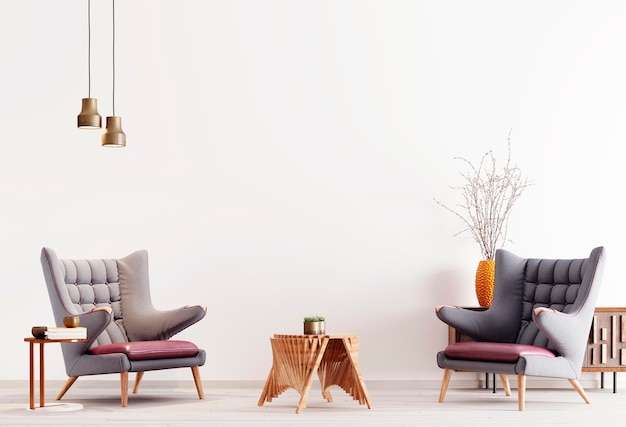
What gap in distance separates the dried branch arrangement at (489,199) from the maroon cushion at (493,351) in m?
1.12

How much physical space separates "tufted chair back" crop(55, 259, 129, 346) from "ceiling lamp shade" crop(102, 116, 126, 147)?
836mm

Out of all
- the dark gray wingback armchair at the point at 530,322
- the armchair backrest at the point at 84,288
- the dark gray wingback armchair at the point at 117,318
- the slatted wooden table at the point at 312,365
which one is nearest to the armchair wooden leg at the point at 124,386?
the dark gray wingback armchair at the point at 117,318

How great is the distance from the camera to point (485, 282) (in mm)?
6418

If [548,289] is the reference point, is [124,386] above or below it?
below

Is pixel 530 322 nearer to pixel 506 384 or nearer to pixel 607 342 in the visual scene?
pixel 506 384

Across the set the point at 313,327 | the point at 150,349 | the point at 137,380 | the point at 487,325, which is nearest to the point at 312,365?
the point at 313,327

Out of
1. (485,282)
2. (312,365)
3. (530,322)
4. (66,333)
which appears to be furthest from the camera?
(485,282)

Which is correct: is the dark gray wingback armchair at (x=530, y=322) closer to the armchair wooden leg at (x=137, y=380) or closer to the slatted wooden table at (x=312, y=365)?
the slatted wooden table at (x=312, y=365)

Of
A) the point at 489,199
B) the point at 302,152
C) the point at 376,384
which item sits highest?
the point at 302,152

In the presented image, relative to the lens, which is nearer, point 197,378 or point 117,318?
point 197,378

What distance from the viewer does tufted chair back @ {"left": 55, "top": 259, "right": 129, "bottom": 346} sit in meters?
6.08

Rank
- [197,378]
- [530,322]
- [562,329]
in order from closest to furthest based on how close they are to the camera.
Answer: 1. [562,329]
2. [197,378]
3. [530,322]

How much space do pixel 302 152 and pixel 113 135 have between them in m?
1.48

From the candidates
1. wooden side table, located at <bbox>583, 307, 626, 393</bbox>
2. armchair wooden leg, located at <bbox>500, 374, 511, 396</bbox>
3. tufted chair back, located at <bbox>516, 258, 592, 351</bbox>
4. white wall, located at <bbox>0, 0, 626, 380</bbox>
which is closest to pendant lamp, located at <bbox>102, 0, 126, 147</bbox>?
white wall, located at <bbox>0, 0, 626, 380</bbox>
